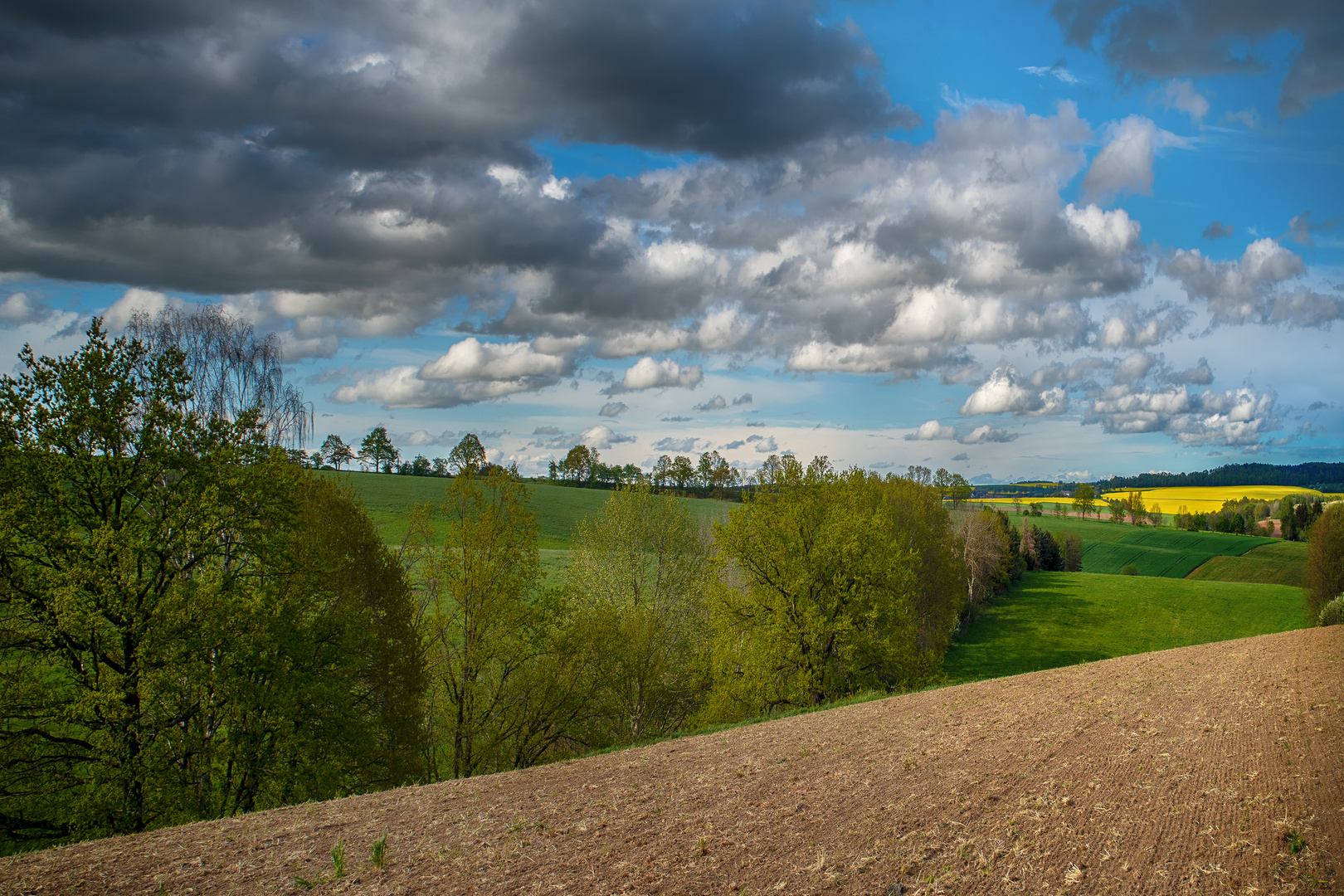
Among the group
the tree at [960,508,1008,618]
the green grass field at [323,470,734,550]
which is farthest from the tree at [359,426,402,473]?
the tree at [960,508,1008,618]

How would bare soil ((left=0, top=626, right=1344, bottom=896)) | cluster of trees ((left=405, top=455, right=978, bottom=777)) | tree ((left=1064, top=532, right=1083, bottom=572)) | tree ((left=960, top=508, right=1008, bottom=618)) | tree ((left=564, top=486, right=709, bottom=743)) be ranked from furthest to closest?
tree ((left=1064, top=532, right=1083, bottom=572)), tree ((left=960, top=508, right=1008, bottom=618)), tree ((left=564, top=486, right=709, bottom=743)), cluster of trees ((left=405, top=455, right=978, bottom=777)), bare soil ((left=0, top=626, right=1344, bottom=896))

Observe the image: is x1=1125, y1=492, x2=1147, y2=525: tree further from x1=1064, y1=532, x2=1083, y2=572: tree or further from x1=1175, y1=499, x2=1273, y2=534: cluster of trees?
x1=1064, y1=532, x2=1083, y2=572: tree

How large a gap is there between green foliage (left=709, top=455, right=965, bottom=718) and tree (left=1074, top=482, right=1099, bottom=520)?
136 metres

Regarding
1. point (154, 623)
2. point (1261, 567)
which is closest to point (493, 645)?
point (154, 623)

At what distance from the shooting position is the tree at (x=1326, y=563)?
51281 mm

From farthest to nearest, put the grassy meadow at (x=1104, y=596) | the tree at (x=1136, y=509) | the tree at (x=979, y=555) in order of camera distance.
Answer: the tree at (x=1136, y=509), the tree at (x=979, y=555), the grassy meadow at (x=1104, y=596)

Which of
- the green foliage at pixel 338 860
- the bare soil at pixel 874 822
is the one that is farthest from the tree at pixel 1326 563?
the green foliage at pixel 338 860

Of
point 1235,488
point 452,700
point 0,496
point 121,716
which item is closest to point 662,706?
point 452,700

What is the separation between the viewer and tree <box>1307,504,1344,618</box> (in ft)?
168

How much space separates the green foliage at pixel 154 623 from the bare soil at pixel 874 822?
6478 mm

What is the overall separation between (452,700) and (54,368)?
15451 mm

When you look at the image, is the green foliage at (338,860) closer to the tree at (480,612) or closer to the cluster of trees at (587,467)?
the tree at (480,612)

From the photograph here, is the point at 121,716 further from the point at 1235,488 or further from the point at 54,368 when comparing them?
the point at 1235,488

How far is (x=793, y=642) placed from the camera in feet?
94.3
